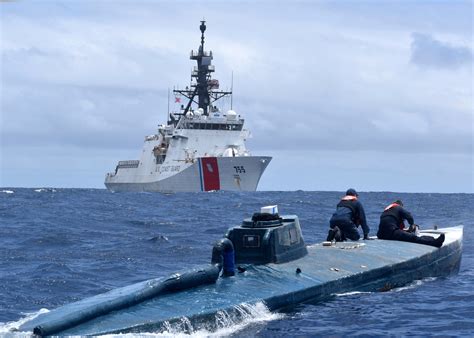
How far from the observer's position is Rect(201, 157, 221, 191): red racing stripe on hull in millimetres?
88312

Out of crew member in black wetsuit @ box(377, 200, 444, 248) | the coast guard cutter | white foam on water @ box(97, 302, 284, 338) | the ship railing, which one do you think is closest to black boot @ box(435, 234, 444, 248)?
crew member in black wetsuit @ box(377, 200, 444, 248)

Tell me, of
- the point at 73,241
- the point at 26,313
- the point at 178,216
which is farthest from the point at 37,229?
the point at 26,313

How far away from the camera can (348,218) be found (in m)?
20.5

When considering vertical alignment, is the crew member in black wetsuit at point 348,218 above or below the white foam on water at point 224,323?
above

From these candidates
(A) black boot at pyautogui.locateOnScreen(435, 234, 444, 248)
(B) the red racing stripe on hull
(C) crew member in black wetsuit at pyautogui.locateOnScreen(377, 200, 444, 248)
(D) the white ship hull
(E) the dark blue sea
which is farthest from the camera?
(D) the white ship hull

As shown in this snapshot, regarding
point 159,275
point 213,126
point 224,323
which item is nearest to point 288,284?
point 224,323

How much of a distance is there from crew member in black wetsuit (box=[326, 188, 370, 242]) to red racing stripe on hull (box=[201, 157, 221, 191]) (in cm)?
6759

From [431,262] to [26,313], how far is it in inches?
379

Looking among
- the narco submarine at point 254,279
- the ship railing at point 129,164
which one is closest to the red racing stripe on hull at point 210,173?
the ship railing at point 129,164

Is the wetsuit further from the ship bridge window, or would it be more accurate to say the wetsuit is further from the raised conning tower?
the ship bridge window

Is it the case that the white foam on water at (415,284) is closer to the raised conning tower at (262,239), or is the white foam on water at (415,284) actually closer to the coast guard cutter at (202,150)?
the raised conning tower at (262,239)

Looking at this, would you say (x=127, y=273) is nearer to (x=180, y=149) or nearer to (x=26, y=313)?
(x=26, y=313)

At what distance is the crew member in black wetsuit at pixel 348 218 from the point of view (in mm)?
20453

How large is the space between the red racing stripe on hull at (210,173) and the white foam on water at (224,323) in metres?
73.5
